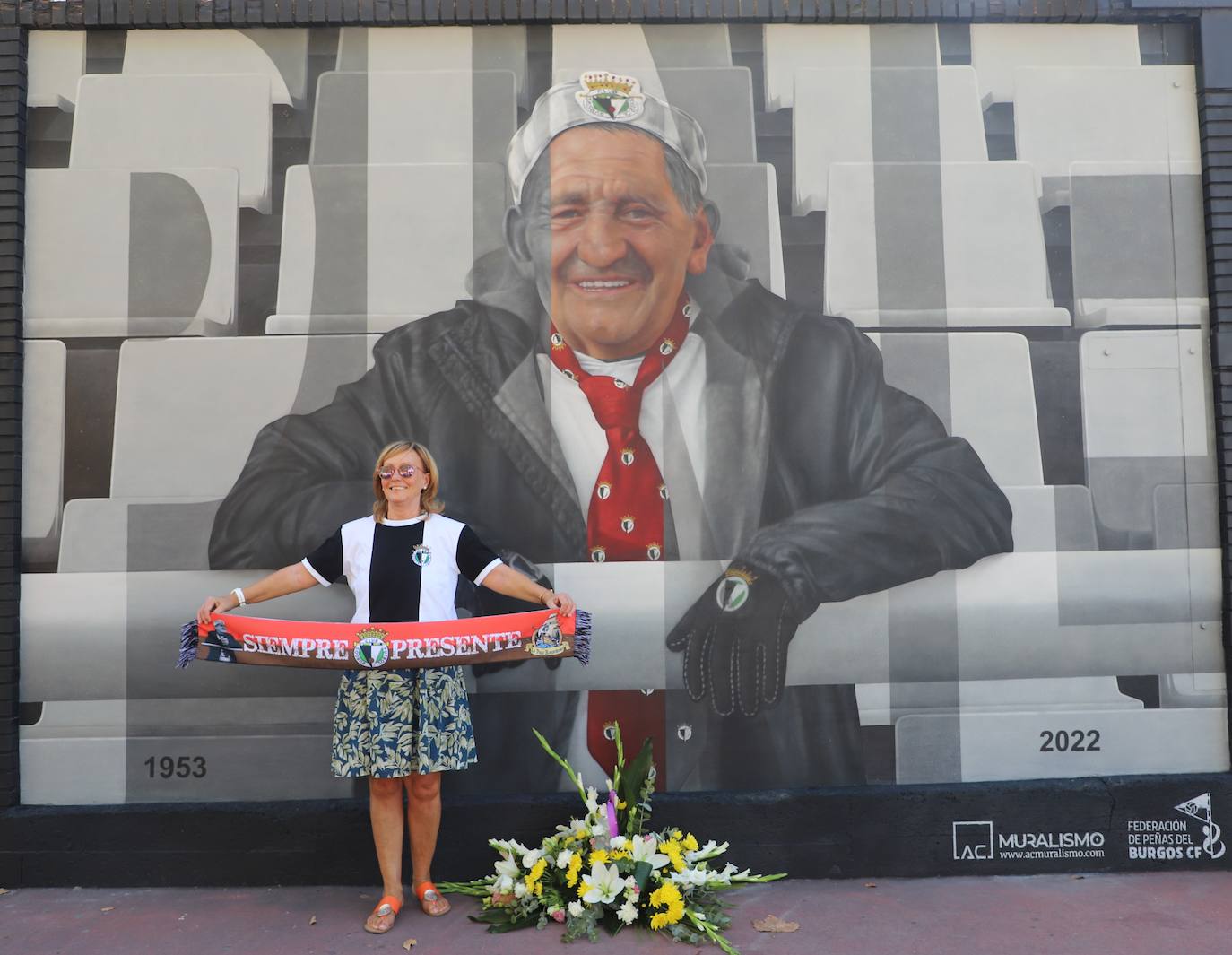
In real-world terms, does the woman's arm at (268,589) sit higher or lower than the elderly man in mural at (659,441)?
lower

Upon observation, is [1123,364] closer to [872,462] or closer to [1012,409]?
[1012,409]

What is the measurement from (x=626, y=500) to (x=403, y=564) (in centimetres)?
125

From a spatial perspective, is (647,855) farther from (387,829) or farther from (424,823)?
(387,829)

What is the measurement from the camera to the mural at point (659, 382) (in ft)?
15.6

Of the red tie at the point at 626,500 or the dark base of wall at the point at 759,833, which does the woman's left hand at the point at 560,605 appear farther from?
the dark base of wall at the point at 759,833

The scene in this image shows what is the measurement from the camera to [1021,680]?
191 inches

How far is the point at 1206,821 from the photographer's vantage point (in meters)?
4.77

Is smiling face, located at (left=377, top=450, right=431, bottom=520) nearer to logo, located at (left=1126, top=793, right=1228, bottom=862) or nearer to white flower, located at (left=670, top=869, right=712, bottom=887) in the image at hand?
white flower, located at (left=670, top=869, right=712, bottom=887)

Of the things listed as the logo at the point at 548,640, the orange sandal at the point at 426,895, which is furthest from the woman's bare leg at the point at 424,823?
the logo at the point at 548,640

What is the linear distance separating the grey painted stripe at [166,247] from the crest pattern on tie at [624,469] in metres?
1.89

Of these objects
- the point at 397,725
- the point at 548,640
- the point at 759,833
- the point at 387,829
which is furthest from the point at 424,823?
the point at 759,833

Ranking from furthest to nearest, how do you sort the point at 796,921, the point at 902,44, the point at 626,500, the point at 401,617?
1. the point at 902,44
2. the point at 626,500
3. the point at 796,921
4. the point at 401,617

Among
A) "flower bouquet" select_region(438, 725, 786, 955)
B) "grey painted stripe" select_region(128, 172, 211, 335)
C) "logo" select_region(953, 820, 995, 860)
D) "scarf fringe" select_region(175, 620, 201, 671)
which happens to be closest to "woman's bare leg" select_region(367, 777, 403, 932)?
"flower bouquet" select_region(438, 725, 786, 955)

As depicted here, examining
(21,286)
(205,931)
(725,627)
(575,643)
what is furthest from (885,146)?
(205,931)
